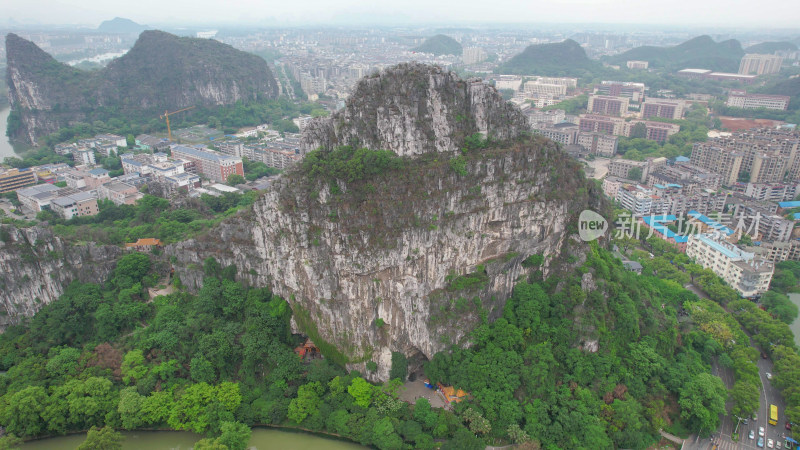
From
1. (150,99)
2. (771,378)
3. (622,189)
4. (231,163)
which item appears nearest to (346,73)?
(150,99)

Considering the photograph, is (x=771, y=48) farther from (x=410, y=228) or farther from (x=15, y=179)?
(x=15, y=179)

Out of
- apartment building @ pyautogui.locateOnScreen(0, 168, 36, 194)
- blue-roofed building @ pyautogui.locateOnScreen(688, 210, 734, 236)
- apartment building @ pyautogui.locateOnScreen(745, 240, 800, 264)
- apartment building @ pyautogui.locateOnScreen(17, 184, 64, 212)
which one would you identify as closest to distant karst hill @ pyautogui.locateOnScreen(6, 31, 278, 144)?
apartment building @ pyautogui.locateOnScreen(0, 168, 36, 194)

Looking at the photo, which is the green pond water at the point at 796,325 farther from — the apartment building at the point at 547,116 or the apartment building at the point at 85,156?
the apartment building at the point at 85,156

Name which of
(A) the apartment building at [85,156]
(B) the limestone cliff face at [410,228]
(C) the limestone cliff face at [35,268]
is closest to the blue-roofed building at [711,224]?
(B) the limestone cliff face at [410,228]

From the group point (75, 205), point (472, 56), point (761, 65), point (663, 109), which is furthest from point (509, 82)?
point (75, 205)

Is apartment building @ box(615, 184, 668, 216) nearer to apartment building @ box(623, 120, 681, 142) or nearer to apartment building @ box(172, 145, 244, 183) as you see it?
apartment building @ box(623, 120, 681, 142)
